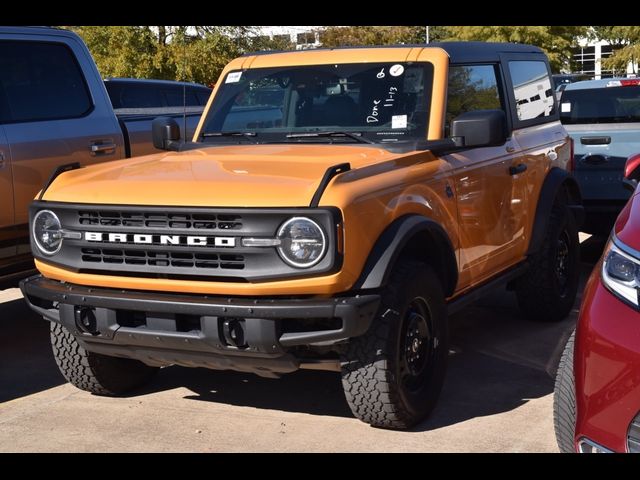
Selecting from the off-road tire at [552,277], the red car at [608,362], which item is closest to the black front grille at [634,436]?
the red car at [608,362]

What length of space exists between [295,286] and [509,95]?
Result: 9.34ft

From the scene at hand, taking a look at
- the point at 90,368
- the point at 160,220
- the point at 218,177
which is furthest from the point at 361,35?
the point at 160,220

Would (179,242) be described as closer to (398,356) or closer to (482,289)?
(398,356)

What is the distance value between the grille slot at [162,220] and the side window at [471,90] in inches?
65.2

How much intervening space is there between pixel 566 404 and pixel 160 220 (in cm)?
199

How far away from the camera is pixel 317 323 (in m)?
4.23

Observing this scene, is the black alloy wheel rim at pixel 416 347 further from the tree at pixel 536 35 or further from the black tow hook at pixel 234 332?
the tree at pixel 536 35

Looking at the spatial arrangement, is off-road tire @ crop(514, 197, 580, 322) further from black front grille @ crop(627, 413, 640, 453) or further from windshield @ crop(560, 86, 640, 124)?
black front grille @ crop(627, 413, 640, 453)

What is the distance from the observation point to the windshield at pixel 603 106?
870cm

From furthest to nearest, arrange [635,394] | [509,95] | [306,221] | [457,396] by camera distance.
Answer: [509,95]
[457,396]
[306,221]
[635,394]

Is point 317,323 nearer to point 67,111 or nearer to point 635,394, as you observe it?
point 635,394

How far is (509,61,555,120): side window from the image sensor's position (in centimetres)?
645

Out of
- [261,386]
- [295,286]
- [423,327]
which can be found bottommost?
[261,386]

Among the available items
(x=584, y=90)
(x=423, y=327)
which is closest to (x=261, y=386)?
(x=423, y=327)
